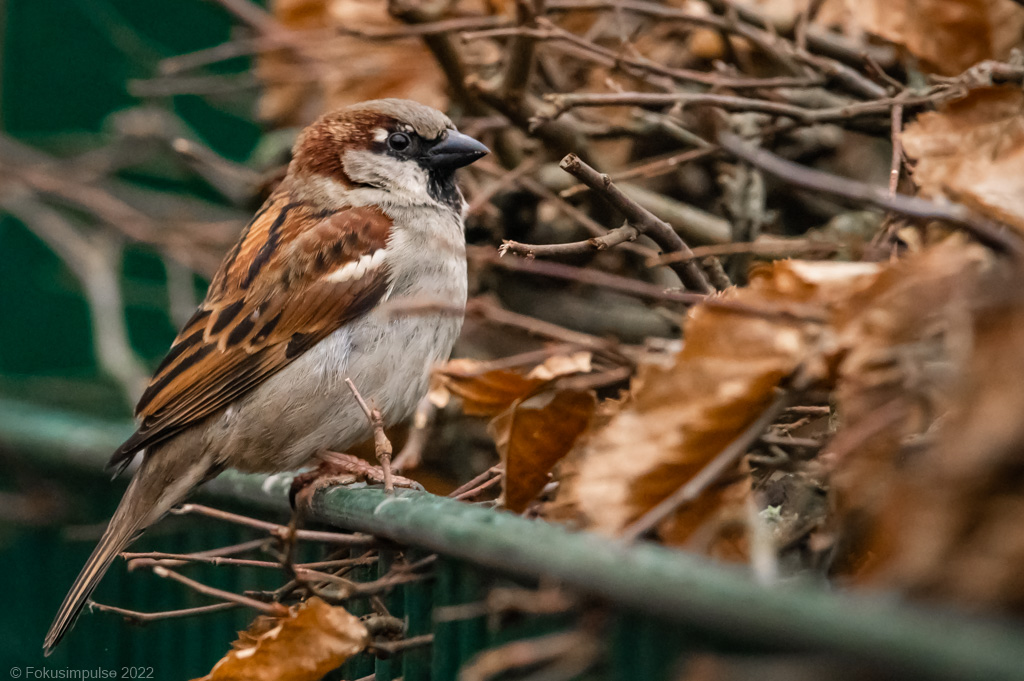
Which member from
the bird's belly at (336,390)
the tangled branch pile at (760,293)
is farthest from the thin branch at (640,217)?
the bird's belly at (336,390)

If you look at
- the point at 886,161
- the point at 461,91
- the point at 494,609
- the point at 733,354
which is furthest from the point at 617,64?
the point at 494,609

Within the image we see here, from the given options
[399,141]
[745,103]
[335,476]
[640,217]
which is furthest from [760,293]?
[399,141]

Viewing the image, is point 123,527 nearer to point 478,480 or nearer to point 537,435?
point 478,480

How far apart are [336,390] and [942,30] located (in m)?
1.41

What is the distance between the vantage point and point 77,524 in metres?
2.70

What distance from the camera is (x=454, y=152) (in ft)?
8.59

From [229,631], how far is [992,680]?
1602 mm

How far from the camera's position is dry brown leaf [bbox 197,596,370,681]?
1323mm

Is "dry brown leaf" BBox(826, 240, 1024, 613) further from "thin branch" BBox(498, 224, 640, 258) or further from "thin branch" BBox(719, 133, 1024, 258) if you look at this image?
"thin branch" BBox(498, 224, 640, 258)

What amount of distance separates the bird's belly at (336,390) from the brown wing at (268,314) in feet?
0.11

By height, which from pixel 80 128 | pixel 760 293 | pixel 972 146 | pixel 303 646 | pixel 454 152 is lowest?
pixel 303 646

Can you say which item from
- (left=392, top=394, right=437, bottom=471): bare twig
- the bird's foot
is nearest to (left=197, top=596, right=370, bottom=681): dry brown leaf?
the bird's foot

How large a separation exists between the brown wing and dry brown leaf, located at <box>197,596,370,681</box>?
1.11 meters

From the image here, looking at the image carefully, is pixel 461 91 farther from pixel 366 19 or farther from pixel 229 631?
pixel 229 631
